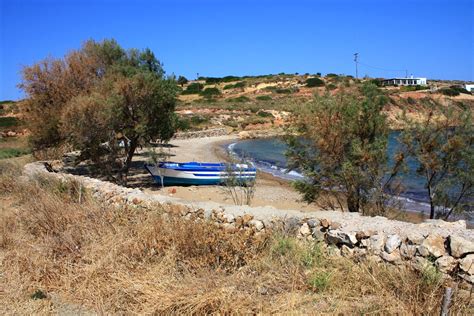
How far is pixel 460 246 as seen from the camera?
5211 mm

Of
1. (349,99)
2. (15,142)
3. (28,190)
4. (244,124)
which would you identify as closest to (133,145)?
(28,190)

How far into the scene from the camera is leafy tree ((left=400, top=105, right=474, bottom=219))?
1005 centimetres

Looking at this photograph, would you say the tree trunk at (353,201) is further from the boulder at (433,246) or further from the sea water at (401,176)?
the boulder at (433,246)

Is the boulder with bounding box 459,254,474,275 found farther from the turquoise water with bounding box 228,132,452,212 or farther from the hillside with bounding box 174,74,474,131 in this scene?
the hillside with bounding box 174,74,474,131

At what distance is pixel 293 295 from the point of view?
16.2 feet

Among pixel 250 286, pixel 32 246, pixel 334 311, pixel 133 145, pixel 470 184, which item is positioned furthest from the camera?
pixel 133 145

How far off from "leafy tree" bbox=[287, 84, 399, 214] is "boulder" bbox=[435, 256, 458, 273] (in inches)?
199

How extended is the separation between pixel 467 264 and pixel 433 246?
44 cm

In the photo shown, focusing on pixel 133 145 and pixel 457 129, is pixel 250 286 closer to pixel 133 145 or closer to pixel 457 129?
pixel 457 129

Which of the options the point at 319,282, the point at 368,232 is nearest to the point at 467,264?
the point at 368,232

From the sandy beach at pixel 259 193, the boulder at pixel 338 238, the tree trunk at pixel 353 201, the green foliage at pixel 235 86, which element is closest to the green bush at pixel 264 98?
the green foliage at pixel 235 86

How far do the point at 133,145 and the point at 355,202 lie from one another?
38.6ft

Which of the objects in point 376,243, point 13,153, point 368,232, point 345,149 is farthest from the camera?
point 13,153

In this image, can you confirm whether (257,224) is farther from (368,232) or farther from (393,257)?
(393,257)
